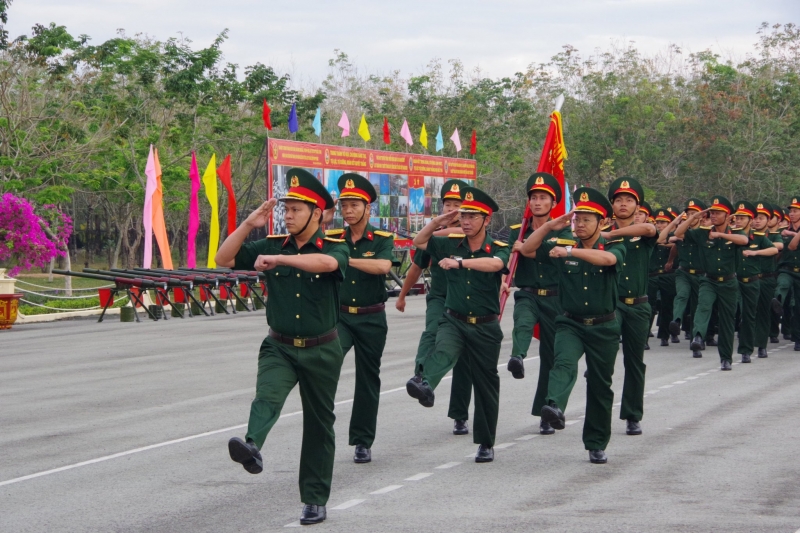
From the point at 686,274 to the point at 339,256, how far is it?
34.7 ft

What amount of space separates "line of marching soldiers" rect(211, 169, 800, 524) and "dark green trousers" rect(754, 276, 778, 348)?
6.41 meters

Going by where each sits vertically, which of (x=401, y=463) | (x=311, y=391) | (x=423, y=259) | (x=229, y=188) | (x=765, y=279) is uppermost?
(x=229, y=188)

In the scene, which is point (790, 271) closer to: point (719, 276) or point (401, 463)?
point (719, 276)

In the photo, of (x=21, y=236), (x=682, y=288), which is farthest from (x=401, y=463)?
(x=21, y=236)

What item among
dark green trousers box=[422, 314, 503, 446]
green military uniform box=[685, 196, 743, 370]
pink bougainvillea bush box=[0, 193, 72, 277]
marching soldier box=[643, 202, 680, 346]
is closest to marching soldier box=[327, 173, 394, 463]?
dark green trousers box=[422, 314, 503, 446]

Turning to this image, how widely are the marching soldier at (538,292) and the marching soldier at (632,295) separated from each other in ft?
1.69

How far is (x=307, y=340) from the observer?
262 inches

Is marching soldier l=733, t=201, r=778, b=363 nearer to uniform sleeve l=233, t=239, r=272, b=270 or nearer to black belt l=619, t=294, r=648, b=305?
black belt l=619, t=294, r=648, b=305

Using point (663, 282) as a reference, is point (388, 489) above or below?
below

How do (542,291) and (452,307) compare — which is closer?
(452,307)

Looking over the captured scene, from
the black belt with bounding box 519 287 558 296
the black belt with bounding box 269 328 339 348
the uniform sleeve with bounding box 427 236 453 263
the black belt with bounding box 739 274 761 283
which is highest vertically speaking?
the uniform sleeve with bounding box 427 236 453 263

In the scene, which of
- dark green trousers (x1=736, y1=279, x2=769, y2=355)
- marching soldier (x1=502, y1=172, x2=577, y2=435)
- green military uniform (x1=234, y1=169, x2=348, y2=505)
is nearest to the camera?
green military uniform (x1=234, y1=169, x2=348, y2=505)

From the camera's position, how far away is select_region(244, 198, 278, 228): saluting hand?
21.2ft

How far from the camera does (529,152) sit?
52906 millimetres
